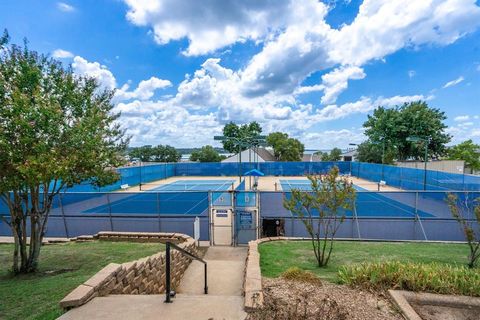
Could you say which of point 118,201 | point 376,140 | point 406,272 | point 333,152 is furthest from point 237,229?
point 333,152

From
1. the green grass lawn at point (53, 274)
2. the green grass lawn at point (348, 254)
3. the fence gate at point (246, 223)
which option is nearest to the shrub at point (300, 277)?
the green grass lawn at point (348, 254)

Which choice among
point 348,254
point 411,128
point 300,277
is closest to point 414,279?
point 300,277

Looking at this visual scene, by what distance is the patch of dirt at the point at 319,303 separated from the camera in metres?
3.72

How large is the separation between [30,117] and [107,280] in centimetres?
373

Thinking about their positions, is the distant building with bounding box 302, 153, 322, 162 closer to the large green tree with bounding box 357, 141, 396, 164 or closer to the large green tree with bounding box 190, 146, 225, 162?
the large green tree with bounding box 357, 141, 396, 164

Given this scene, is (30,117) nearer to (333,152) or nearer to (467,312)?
(467,312)

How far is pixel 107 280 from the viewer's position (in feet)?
14.5

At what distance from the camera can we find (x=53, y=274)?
6.43 m

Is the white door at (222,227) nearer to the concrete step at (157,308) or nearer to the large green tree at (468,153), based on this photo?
the concrete step at (157,308)

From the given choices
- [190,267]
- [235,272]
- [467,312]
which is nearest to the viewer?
[467,312]

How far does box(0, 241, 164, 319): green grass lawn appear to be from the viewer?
432 centimetres

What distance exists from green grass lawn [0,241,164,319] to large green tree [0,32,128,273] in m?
0.79

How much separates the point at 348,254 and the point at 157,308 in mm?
6159

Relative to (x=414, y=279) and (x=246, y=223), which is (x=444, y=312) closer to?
(x=414, y=279)
